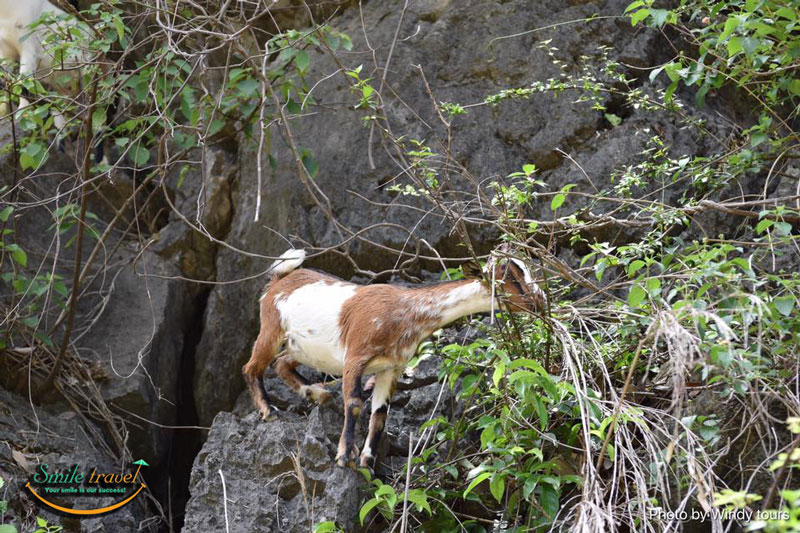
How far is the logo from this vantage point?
5.17 m

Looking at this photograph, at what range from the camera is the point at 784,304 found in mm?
3990

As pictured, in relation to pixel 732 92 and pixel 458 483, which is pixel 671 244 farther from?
pixel 458 483

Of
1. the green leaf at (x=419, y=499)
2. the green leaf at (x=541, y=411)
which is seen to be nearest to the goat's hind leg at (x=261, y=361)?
the green leaf at (x=419, y=499)

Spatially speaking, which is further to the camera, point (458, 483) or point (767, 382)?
point (458, 483)

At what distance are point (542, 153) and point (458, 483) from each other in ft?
8.03

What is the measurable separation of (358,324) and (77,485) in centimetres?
198

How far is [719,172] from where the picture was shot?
17.2 feet

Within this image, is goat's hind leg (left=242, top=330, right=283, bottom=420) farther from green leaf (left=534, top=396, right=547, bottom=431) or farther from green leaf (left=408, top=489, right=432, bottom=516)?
green leaf (left=534, top=396, right=547, bottom=431)

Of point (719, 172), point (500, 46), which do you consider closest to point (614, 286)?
point (719, 172)

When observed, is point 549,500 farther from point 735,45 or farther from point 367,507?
point 735,45

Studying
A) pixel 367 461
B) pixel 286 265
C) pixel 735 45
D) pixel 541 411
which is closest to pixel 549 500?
pixel 541 411

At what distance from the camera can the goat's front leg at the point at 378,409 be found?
463cm

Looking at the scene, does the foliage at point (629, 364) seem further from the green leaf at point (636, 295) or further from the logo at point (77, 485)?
the logo at point (77, 485)

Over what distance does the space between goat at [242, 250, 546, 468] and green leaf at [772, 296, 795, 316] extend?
103 cm
